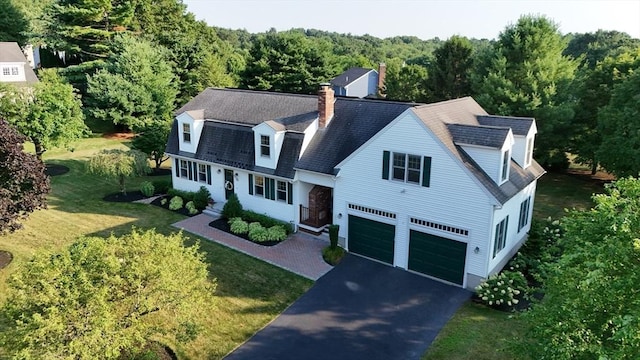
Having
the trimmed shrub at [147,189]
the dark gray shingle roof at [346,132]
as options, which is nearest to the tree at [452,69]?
the dark gray shingle roof at [346,132]

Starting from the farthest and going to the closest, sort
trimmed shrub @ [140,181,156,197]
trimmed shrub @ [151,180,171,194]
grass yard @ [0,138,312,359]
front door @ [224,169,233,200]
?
trimmed shrub @ [151,180,171,194] → trimmed shrub @ [140,181,156,197] → front door @ [224,169,233,200] → grass yard @ [0,138,312,359]

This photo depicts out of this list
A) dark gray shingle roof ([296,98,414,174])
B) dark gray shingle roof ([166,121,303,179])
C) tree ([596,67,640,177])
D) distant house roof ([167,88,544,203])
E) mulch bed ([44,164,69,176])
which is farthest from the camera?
mulch bed ([44,164,69,176])

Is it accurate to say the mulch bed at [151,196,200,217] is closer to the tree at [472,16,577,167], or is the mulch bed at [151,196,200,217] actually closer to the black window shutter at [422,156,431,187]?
the black window shutter at [422,156,431,187]

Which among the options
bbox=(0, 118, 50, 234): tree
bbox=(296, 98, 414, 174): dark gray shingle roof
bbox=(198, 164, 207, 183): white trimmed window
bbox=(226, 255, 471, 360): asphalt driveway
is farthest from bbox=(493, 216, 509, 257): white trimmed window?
bbox=(0, 118, 50, 234): tree

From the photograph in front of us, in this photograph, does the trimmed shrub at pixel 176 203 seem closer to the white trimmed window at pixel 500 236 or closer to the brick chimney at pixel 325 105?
the brick chimney at pixel 325 105

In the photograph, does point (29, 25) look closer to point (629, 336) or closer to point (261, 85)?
point (261, 85)

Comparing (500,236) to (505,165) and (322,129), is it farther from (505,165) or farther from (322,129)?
(322,129)

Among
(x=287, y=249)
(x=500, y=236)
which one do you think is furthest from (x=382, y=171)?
(x=287, y=249)
